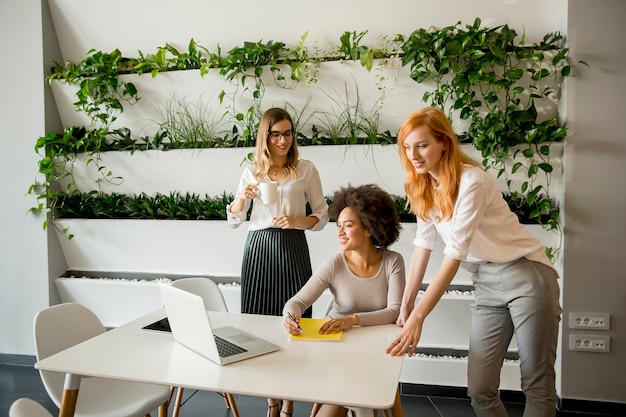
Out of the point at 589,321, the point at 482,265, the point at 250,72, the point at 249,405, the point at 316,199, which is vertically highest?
the point at 250,72

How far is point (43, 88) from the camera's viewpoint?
3.65m

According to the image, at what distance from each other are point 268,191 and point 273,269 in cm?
43

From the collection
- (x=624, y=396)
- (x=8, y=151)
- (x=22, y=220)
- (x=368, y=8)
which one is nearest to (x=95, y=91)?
(x=8, y=151)

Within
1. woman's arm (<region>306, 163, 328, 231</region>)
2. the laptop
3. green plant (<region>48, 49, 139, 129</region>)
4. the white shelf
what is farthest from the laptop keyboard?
green plant (<region>48, 49, 139, 129</region>)

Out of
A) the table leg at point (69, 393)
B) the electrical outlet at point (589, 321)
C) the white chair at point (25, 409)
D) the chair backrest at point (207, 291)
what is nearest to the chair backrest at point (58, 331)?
the table leg at point (69, 393)

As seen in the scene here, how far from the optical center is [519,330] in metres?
1.95

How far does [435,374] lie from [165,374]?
2.13 metres

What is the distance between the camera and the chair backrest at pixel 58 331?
201 cm

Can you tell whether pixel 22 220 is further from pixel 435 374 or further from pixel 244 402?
pixel 435 374

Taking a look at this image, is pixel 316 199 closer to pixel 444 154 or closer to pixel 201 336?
pixel 444 154

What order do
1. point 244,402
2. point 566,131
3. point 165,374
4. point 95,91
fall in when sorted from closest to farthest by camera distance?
point 165,374, point 566,131, point 244,402, point 95,91

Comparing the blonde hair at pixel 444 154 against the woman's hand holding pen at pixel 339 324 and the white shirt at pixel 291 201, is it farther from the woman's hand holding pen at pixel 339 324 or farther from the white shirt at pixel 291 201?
the white shirt at pixel 291 201

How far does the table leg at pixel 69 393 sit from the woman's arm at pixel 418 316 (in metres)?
1.09

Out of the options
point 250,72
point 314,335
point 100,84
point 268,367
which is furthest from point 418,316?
point 100,84
